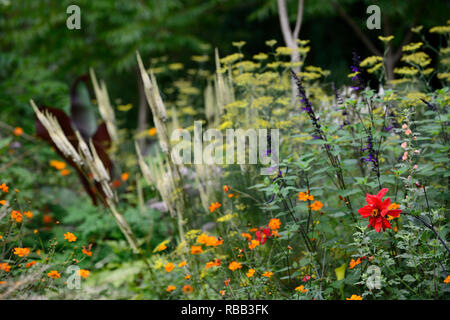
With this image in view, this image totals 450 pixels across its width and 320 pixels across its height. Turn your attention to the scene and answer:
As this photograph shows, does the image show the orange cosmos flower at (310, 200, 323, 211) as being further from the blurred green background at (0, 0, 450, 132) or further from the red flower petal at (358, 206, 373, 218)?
the blurred green background at (0, 0, 450, 132)

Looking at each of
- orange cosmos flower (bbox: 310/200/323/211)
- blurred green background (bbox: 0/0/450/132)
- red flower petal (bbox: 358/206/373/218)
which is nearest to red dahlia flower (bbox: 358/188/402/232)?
red flower petal (bbox: 358/206/373/218)

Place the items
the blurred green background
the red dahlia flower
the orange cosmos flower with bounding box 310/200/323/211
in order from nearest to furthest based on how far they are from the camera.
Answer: the red dahlia flower
the orange cosmos flower with bounding box 310/200/323/211
the blurred green background

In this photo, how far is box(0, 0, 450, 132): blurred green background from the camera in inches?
180

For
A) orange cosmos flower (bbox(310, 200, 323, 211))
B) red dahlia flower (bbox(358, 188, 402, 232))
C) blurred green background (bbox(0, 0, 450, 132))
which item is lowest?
orange cosmos flower (bbox(310, 200, 323, 211))

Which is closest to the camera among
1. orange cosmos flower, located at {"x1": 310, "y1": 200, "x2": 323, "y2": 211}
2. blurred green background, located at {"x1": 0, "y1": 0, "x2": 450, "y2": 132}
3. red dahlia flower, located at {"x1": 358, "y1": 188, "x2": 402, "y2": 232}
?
red dahlia flower, located at {"x1": 358, "y1": 188, "x2": 402, "y2": 232}

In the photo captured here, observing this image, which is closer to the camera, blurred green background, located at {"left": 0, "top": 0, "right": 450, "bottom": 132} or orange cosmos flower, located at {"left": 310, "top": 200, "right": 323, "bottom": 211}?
orange cosmos flower, located at {"left": 310, "top": 200, "right": 323, "bottom": 211}

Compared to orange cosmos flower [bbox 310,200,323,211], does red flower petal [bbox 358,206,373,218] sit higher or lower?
higher

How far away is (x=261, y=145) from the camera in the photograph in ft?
6.80

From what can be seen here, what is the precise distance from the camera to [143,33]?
541 centimetres

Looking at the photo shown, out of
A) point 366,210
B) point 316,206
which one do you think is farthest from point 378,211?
point 316,206

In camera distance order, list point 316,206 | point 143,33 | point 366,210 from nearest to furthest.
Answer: point 366,210 → point 316,206 → point 143,33

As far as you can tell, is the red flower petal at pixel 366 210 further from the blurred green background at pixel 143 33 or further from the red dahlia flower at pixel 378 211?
the blurred green background at pixel 143 33

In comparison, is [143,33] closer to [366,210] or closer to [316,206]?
[316,206]
